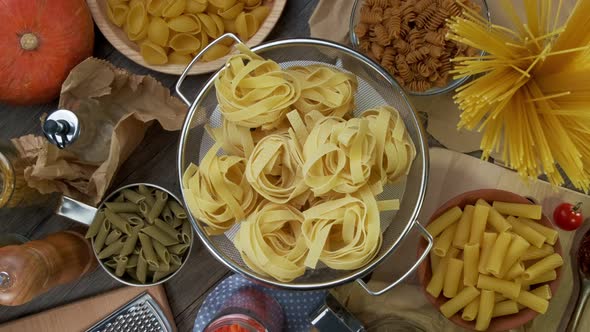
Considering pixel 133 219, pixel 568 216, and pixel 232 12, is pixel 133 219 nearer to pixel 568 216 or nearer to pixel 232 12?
pixel 232 12

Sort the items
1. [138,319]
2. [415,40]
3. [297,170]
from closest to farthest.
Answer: [297,170], [415,40], [138,319]

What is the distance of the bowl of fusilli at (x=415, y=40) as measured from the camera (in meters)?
0.70

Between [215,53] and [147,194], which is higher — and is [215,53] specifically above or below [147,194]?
above

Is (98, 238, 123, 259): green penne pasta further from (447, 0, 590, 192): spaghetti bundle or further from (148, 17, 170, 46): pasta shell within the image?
(447, 0, 590, 192): spaghetti bundle

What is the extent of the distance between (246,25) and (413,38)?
23 cm

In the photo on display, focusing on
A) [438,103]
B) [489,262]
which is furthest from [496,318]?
[438,103]

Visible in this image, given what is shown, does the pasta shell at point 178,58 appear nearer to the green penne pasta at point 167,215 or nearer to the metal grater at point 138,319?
the green penne pasta at point 167,215

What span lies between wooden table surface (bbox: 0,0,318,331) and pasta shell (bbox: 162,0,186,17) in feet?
0.32

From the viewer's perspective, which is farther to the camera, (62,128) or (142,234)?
(142,234)

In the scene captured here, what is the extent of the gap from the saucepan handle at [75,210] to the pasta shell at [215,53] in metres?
0.26

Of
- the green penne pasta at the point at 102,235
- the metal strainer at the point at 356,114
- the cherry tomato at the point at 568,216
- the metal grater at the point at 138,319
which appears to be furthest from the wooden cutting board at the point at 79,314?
the cherry tomato at the point at 568,216

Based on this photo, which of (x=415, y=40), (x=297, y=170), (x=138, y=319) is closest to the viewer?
(x=297, y=170)

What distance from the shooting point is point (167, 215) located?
2.50ft

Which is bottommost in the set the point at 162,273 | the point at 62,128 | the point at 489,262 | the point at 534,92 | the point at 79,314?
the point at 79,314
